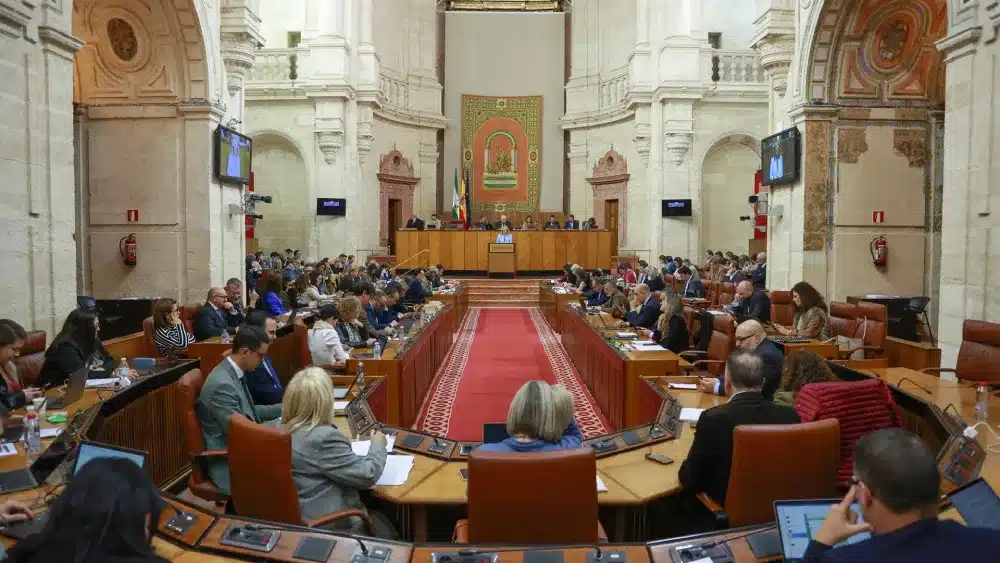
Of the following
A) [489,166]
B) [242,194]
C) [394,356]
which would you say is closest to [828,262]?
[394,356]

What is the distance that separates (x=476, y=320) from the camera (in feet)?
47.7

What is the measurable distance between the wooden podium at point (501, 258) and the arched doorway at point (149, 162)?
9.41 m

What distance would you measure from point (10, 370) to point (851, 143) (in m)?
9.24

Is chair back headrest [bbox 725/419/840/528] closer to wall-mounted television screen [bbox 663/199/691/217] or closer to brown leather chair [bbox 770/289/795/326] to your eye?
brown leather chair [bbox 770/289/795/326]

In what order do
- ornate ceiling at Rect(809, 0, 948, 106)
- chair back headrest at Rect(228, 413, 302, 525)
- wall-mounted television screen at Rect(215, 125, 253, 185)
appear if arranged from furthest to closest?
1. wall-mounted television screen at Rect(215, 125, 253, 185)
2. ornate ceiling at Rect(809, 0, 948, 106)
3. chair back headrest at Rect(228, 413, 302, 525)

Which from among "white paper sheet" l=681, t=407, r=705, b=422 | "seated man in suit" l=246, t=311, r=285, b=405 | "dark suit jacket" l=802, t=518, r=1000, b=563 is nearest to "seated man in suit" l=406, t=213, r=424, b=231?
"seated man in suit" l=246, t=311, r=285, b=405

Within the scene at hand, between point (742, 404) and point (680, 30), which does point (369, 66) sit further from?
A: point (742, 404)

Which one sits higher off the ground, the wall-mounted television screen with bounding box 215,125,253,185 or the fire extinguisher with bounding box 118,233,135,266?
the wall-mounted television screen with bounding box 215,125,253,185

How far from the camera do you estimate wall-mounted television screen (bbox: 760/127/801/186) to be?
959cm

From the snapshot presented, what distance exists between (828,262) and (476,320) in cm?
693

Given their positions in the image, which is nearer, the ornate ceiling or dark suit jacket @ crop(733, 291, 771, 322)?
dark suit jacket @ crop(733, 291, 771, 322)

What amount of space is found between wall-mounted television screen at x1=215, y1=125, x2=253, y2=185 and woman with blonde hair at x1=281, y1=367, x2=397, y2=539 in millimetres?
7748

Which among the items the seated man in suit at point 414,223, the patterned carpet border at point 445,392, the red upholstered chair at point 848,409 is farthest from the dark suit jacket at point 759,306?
the seated man in suit at point 414,223

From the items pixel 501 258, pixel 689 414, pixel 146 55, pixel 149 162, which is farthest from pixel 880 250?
pixel 501 258
